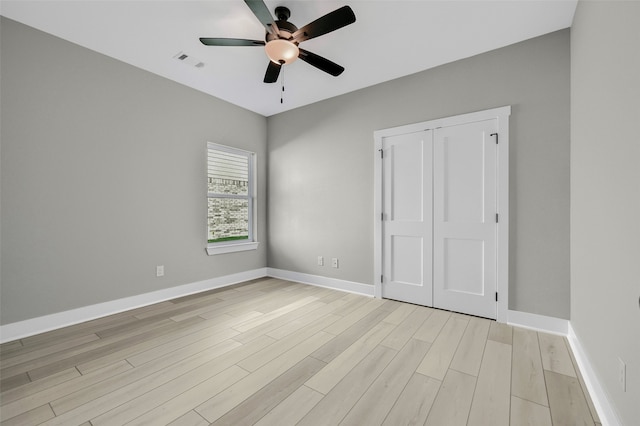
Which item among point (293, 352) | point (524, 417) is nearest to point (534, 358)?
point (524, 417)

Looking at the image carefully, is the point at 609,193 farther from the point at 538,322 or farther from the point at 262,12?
the point at 262,12

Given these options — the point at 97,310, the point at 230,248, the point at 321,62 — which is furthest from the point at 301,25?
the point at 97,310

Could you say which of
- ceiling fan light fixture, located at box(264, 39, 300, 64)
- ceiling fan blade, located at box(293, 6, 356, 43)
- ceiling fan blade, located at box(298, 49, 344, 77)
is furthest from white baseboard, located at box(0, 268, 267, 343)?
ceiling fan blade, located at box(293, 6, 356, 43)

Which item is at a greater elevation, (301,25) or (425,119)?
(301,25)

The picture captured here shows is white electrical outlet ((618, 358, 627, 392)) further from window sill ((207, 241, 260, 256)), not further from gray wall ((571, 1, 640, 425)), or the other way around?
window sill ((207, 241, 260, 256))

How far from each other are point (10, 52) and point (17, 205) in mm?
1317

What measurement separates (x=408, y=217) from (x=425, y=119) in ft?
3.81

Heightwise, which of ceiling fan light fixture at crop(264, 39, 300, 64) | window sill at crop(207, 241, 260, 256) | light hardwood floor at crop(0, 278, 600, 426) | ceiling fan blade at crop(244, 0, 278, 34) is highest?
ceiling fan blade at crop(244, 0, 278, 34)

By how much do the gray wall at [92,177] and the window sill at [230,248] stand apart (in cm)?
14

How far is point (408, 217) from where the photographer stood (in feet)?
10.5

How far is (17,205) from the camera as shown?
7.57ft

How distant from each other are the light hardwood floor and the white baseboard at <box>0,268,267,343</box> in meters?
0.11

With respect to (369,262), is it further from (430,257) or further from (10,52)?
(10,52)

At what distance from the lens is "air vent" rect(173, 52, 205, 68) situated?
2.82 m
